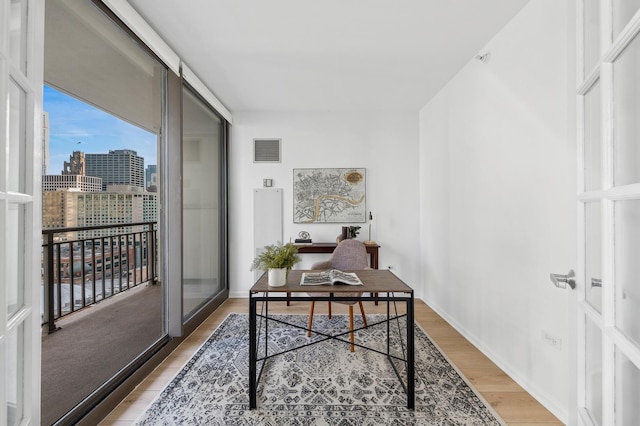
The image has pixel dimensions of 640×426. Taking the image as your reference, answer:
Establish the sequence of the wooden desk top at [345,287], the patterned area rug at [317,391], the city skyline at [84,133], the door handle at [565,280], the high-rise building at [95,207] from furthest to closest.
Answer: the high-rise building at [95,207]
the city skyline at [84,133]
the wooden desk top at [345,287]
the patterned area rug at [317,391]
the door handle at [565,280]

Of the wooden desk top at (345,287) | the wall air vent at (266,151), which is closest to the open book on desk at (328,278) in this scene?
the wooden desk top at (345,287)

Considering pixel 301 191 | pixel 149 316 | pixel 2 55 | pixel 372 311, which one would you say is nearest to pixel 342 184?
pixel 301 191

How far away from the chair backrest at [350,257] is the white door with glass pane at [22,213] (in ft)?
7.97

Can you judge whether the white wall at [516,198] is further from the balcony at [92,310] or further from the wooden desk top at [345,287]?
the balcony at [92,310]

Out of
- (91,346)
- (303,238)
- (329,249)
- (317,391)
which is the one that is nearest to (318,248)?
(329,249)

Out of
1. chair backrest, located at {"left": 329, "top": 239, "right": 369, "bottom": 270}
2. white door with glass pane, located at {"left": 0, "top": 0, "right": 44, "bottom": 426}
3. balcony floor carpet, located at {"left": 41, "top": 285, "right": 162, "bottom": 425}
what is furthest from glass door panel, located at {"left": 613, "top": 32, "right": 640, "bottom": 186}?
balcony floor carpet, located at {"left": 41, "top": 285, "right": 162, "bottom": 425}

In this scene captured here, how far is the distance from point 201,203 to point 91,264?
4.41ft

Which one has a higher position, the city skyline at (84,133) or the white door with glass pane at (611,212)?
the city skyline at (84,133)

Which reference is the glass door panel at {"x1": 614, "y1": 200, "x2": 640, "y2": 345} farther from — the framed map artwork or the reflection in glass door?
the framed map artwork

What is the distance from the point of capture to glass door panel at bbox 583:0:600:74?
0.82 m

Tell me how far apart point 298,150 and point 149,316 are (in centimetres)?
274

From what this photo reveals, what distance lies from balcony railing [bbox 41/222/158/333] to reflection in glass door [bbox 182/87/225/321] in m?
0.72

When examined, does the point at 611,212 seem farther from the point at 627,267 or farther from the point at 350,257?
the point at 350,257

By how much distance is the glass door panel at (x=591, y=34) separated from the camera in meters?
0.82
